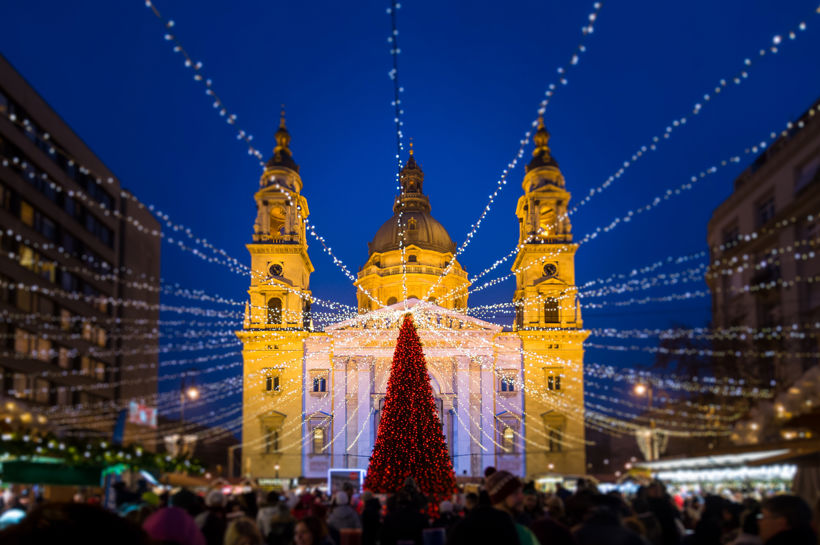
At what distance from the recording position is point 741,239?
27.5 meters

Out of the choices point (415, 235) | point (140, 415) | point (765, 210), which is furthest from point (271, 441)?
point (765, 210)

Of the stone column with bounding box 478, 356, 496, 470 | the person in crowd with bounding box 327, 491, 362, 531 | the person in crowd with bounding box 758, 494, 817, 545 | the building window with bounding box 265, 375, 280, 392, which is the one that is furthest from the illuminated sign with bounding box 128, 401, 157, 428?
the stone column with bounding box 478, 356, 496, 470

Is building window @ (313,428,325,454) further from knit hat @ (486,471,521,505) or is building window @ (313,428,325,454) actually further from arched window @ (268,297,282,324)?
knit hat @ (486,471,521,505)

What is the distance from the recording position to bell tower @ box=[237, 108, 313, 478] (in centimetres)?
5516

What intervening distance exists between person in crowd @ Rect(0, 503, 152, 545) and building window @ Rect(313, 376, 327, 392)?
55823mm

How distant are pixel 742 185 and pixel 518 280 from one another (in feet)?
103

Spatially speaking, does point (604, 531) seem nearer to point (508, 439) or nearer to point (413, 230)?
point (508, 439)

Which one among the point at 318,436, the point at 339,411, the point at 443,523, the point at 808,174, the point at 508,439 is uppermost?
the point at 808,174

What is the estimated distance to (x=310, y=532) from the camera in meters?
8.47

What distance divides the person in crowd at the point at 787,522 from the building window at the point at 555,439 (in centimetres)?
5124

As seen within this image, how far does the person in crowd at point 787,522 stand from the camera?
5.36 m

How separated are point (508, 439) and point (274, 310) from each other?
59.5ft

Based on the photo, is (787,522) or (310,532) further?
(310,532)

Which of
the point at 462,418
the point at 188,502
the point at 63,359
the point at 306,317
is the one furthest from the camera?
the point at 306,317
